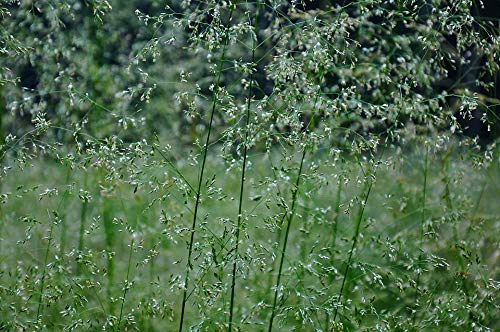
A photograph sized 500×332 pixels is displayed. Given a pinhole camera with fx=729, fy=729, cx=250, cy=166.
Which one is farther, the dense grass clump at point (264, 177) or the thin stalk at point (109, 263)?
the thin stalk at point (109, 263)

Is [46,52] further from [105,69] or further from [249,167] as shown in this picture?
[249,167]

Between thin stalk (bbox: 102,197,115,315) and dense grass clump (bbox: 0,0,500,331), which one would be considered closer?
dense grass clump (bbox: 0,0,500,331)

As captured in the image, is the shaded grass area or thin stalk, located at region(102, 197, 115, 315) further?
thin stalk, located at region(102, 197, 115, 315)

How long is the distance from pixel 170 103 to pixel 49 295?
7.47ft

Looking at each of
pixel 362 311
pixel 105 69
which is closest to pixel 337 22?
pixel 362 311

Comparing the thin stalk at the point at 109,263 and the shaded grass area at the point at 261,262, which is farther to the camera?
the thin stalk at the point at 109,263

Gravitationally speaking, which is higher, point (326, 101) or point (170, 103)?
point (170, 103)

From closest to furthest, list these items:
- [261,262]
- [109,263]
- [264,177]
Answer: [261,262] < [109,263] < [264,177]

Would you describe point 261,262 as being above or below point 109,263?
below

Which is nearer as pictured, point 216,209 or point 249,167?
point 249,167

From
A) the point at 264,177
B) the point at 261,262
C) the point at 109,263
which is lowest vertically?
the point at 261,262

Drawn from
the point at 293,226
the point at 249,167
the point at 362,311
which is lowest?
the point at 362,311

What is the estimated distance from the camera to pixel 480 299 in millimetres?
2777

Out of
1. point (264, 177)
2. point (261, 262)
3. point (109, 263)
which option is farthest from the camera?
point (264, 177)
